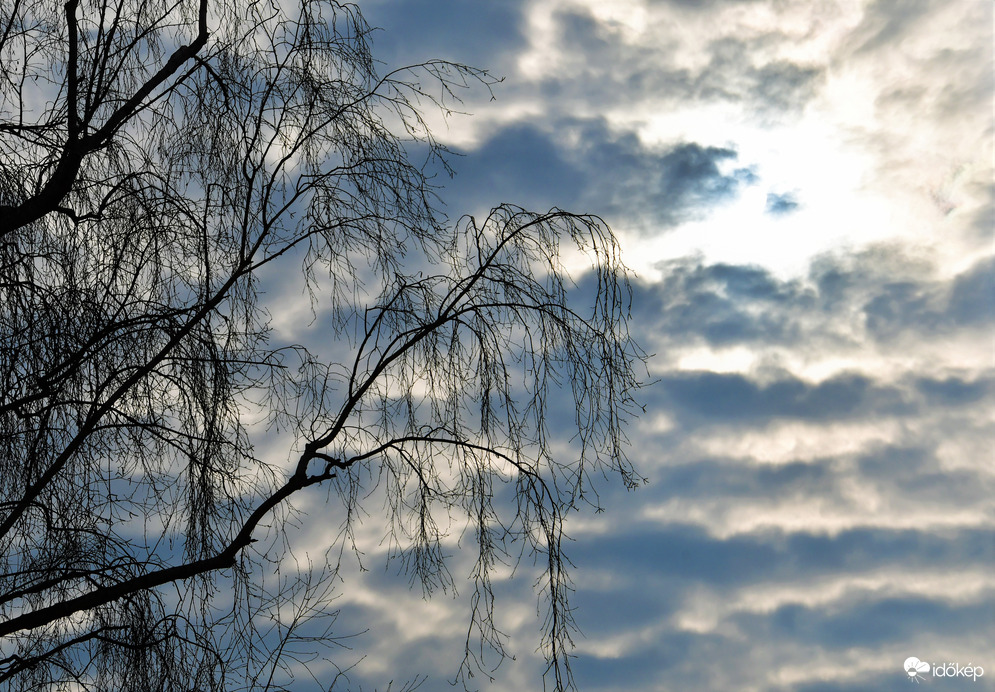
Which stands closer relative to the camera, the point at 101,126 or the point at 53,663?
the point at 53,663

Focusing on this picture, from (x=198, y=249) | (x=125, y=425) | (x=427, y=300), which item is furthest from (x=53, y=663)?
(x=427, y=300)

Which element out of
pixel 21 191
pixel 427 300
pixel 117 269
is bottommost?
pixel 427 300

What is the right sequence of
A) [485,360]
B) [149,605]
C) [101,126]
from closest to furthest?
[485,360] → [149,605] → [101,126]

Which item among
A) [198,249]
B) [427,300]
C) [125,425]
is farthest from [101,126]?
[427,300]

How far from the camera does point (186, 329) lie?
15.3 feet

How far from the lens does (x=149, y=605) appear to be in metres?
4.66

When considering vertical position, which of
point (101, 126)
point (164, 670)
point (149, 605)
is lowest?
point (164, 670)

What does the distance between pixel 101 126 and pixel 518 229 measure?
2.21 m

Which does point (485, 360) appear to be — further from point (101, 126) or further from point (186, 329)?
point (101, 126)

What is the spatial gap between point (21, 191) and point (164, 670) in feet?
7.76

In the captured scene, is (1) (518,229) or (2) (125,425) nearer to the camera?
(1) (518,229)

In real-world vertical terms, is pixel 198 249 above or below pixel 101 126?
below

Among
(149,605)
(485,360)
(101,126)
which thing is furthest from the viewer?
(101,126)

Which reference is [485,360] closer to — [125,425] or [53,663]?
[125,425]
